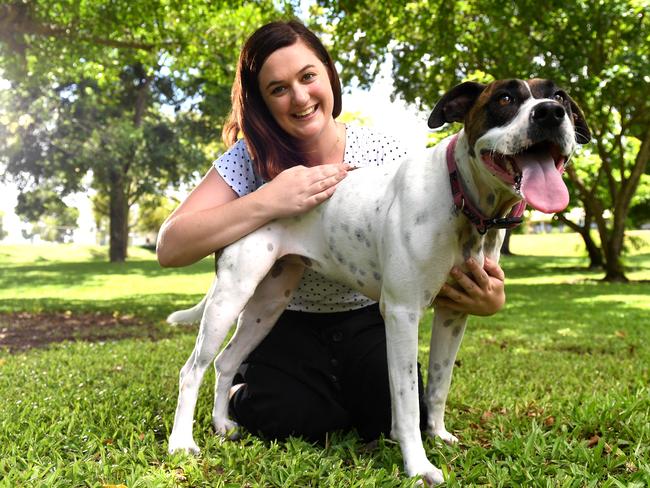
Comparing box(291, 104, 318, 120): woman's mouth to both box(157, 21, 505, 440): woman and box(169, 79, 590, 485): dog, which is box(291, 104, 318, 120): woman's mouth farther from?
box(169, 79, 590, 485): dog

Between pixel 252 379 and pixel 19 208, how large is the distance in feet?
86.1

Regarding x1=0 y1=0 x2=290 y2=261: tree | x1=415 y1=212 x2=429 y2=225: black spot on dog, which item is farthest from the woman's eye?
x1=0 y1=0 x2=290 y2=261: tree

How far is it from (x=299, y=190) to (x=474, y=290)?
0.84 metres

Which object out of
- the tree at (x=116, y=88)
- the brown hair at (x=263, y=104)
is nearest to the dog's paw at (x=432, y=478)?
the brown hair at (x=263, y=104)

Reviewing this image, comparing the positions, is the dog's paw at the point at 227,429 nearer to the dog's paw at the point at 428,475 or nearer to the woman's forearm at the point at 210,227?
the woman's forearm at the point at 210,227

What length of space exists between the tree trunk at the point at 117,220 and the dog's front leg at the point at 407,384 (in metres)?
23.3

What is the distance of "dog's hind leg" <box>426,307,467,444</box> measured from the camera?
8.91 feet

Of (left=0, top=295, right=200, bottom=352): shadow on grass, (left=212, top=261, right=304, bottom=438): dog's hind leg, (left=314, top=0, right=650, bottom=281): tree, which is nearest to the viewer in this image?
(left=212, top=261, right=304, bottom=438): dog's hind leg

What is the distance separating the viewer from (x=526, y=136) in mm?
2004

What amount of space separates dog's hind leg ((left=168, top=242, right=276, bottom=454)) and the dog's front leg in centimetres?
65

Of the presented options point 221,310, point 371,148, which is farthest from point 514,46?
point 221,310

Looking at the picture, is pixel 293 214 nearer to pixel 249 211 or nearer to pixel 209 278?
pixel 249 211

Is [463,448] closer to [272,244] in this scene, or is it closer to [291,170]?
[272,244]

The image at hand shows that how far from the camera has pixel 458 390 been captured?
389 centimetres
